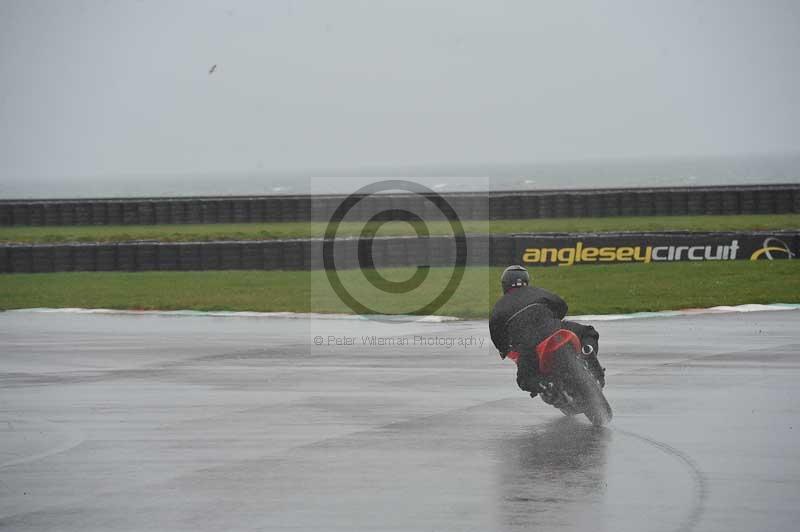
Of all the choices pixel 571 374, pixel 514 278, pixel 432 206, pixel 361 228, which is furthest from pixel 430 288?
pixel 432 206

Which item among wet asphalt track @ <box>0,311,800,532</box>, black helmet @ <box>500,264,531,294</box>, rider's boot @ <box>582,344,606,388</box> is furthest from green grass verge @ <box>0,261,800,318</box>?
black helmet @ <box>500,264,531,294</box>

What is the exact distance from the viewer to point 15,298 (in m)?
21.2

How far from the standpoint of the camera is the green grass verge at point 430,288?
1847 cm

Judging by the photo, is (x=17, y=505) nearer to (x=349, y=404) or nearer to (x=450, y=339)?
(x=349, y=404)

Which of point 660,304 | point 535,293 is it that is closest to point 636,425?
point 535,293

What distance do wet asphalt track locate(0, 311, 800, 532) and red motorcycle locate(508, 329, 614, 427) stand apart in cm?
17

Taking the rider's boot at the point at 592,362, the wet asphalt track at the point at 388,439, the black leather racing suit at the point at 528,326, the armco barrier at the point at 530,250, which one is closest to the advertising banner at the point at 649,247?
the armco barrier at the point at 530,250

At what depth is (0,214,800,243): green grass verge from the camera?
30.2m

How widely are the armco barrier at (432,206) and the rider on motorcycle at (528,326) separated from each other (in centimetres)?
2424

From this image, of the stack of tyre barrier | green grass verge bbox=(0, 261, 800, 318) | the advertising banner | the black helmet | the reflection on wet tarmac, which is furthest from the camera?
the stack of tyre barrier

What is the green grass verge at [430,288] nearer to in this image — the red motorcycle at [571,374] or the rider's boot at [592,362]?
the rider's boot at [592,362]

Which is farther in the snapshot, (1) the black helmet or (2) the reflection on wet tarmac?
(1) the black helmet

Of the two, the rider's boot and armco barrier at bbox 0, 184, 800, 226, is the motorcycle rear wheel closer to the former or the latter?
the rider's boot

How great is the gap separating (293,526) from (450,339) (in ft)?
27.9
